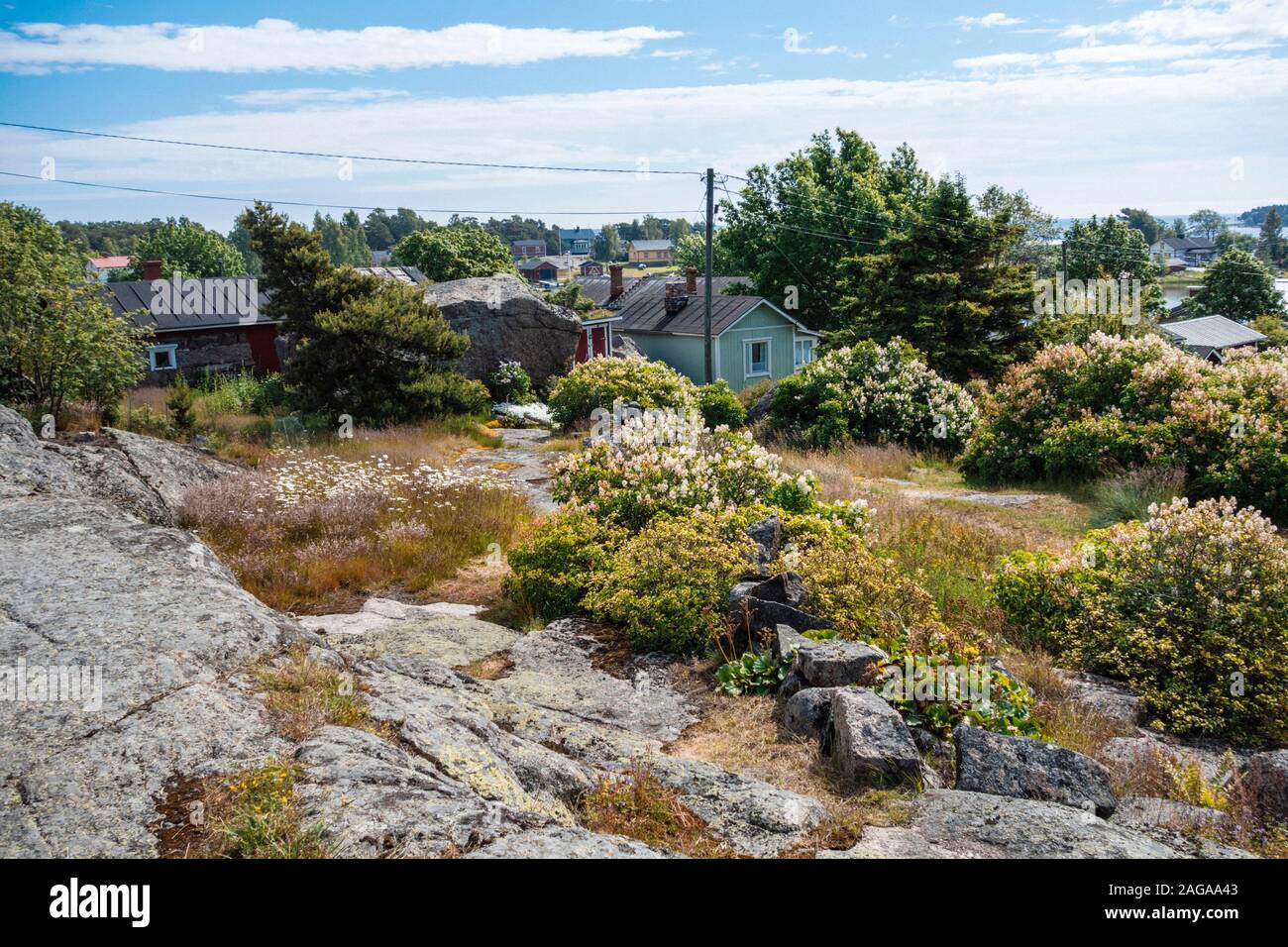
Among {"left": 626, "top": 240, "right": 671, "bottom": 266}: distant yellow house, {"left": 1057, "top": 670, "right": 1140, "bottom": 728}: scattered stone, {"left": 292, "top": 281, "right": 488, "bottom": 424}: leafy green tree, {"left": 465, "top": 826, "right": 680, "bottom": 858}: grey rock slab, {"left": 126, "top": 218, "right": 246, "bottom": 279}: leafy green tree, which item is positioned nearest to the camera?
{"left": 465, "top": 826, "right": 680, "bottom": 858}: grey rock slab

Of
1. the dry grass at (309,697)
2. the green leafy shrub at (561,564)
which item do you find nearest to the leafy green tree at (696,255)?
the green leafy shrub at (561,564)

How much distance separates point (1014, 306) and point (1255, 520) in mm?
19454

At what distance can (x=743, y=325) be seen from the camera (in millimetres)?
37812

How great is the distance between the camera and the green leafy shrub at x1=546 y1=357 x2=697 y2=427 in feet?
71.3

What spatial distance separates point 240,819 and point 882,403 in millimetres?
18325

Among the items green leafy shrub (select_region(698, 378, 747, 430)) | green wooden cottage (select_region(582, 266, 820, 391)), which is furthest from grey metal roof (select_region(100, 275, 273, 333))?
green leafy shrub (select_region(698, 378, 747, 430))

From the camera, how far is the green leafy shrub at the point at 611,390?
2173 centimetres

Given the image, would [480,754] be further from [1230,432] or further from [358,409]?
[358,409]

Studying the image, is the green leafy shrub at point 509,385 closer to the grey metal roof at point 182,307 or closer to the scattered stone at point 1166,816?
the grey metal roof at point 182,307

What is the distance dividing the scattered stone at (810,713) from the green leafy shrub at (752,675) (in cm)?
71

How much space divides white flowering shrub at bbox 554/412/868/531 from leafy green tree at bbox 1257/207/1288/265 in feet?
411

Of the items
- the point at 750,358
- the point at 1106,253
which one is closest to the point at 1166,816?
the point at 750,358

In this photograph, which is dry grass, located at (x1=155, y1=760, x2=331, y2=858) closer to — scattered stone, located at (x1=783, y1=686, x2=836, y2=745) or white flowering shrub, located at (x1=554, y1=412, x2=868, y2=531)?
scattered stone, located at (x1=783, y1=686, x2=836, y2=745)
